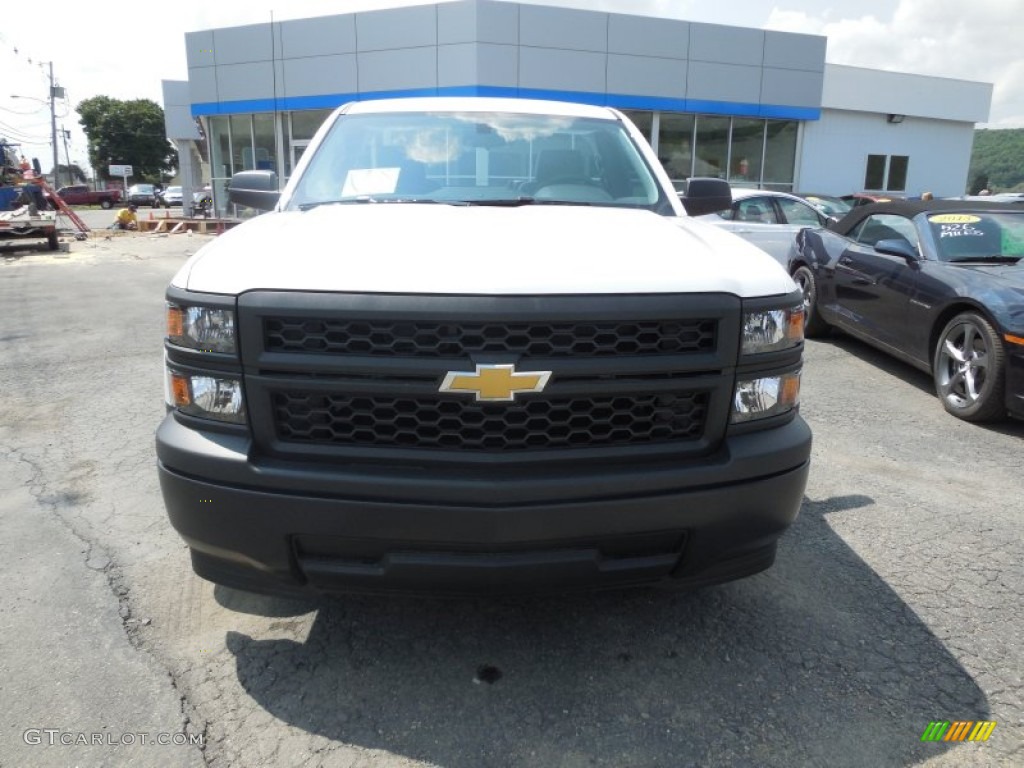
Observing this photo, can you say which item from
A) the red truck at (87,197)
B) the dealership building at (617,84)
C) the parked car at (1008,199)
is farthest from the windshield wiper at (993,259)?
the red truck at (87,197)

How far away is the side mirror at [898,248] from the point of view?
588 centimetres

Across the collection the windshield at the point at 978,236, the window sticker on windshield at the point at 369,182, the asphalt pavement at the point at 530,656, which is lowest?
the asphalt pavement at the point at 530,656

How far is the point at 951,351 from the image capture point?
17.5 feet

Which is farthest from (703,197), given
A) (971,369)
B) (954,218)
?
(954,218)

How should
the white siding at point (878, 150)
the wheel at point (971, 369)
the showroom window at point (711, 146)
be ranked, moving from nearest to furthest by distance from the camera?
the wheel at point (971, 369) < the showroom window at point (711, 146) < the white siding at point (878, 150)

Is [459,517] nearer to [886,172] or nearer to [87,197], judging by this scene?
[886,172]

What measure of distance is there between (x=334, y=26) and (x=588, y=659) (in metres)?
21.8

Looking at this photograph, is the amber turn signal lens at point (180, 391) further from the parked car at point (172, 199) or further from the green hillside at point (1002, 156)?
the green hillside at point (1002, 156)

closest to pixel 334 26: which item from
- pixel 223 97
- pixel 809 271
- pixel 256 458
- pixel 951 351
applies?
pixel 223 97

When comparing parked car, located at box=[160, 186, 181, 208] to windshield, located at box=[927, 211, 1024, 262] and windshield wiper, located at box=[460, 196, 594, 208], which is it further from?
windshield wiper, located at box=[460, 196, 594, 208]

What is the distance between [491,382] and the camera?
1983mm

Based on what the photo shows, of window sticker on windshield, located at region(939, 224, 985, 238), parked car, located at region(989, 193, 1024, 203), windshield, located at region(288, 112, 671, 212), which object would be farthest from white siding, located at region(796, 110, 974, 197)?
windshield, located at region(288, 112, 671, 212)

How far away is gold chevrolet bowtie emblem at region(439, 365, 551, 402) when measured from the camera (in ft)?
6.49

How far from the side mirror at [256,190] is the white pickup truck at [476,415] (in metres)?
1.47
